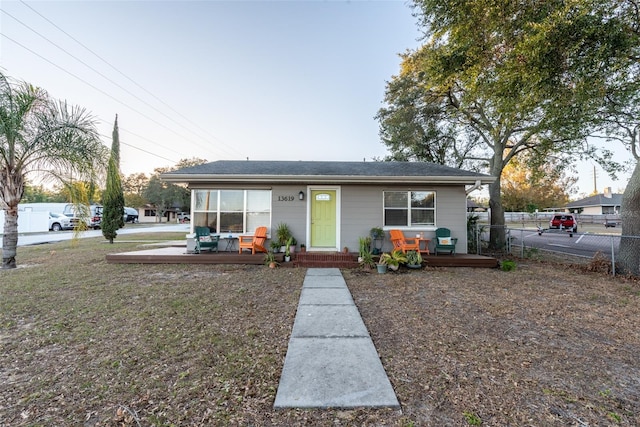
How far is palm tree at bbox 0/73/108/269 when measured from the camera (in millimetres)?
5977

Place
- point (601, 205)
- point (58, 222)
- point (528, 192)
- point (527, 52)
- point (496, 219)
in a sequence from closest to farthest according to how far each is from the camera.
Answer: point (527, 52) → point (496, 219) → point (58, 222) → point (528, 192) → point (601, 205)

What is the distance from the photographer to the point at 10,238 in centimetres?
663

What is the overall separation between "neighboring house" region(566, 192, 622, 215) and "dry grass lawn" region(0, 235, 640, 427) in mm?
46084

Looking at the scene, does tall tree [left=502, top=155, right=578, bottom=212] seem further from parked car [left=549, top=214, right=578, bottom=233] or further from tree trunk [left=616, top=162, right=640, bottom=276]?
tree trunk [left=616, top=162, right=640, bottom=276]

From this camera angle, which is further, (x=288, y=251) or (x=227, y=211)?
(x=227, y=211)

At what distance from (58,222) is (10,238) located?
60.1 ft

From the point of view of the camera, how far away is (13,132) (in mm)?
5926

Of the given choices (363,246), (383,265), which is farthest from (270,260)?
(383,265)

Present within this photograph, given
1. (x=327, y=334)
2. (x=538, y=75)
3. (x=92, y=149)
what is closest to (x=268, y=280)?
(x=327, y=334)

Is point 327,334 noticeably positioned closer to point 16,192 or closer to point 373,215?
point 373,215

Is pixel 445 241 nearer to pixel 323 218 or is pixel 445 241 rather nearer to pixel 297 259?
pixel 323 218

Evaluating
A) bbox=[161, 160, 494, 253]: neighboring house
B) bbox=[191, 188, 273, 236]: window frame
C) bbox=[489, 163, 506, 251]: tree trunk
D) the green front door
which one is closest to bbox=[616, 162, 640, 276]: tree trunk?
bbox=[161, 160, 494, 253]: neighboring house

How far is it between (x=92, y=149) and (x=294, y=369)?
7.85 m

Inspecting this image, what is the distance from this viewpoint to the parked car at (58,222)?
19.9m
